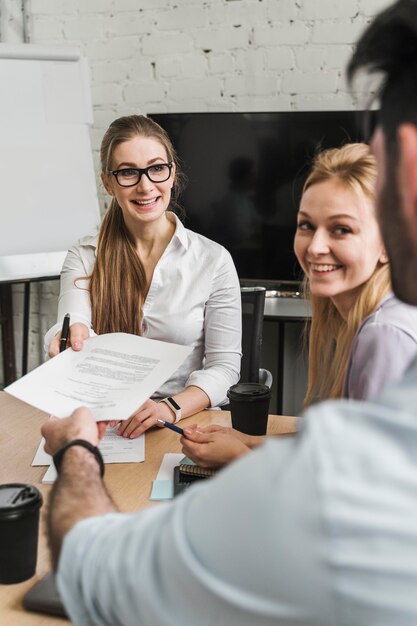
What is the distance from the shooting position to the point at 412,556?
15.9 inches

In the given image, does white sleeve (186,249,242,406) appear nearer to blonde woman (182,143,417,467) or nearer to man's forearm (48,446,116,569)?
blonde woman (182,143,417,467)

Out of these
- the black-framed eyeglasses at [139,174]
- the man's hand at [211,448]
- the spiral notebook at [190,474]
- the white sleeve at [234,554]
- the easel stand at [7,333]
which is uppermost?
the black-framed eyeglasses at [139,174]

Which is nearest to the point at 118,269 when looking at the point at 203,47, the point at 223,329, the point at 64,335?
the point at 223,329

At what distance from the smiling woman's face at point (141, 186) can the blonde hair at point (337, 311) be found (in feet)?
1.75

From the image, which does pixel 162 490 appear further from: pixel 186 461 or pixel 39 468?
pixel 39 468

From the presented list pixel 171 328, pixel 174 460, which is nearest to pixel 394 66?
pixel 174 460

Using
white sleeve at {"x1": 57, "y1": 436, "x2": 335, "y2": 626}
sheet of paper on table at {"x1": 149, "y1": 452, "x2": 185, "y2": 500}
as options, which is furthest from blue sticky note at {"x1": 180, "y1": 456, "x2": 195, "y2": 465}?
white sleeve at {"x1": 57, "y1": 436, "x2": 335, "y2": 626}

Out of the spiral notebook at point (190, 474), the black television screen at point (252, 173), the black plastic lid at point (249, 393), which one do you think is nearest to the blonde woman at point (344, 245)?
the black plastic lid at point (249, 393)

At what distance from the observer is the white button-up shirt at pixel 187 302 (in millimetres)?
1808

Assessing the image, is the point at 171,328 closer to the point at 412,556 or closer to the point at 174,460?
the point at 174,460

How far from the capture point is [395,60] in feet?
1.71

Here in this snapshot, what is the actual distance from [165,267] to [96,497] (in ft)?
4.10

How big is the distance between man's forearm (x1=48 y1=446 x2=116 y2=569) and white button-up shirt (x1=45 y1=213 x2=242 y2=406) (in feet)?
3.33

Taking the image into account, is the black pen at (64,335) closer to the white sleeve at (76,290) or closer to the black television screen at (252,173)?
the white sleeve at (76,290)
